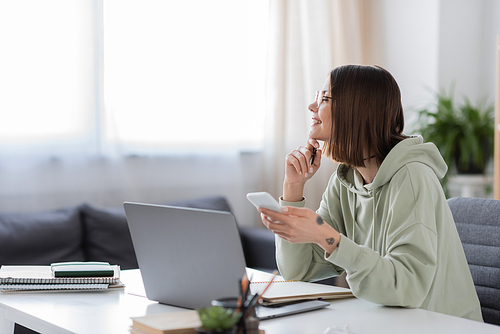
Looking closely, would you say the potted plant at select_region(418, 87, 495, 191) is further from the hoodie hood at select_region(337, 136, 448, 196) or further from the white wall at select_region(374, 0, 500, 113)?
the hoodie hood at select_region(337, 136, 448, 196)

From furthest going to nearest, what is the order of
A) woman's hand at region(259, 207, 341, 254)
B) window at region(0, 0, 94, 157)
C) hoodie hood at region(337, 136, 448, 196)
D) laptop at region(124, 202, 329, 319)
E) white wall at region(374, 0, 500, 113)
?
white wall at region(374, 0, 500, 113) → window at region(0, 0, 94, 157) → hoodie hood at region(337, 136, 448, 196) → woman's hand at region(259, 207, 341, 254) → laptop at region(124, 202, 329, 319)

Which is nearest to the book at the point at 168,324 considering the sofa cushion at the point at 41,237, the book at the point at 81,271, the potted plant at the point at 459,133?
the book at the point at 81,271

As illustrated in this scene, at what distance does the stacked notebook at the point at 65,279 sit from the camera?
4.20 feet

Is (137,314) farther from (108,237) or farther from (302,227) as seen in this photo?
(108,237)

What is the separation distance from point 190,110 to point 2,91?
3.02 feet

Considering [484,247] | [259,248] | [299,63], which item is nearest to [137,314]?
[484,247]

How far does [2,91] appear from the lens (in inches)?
91.1

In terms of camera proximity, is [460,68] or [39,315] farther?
[460,68]

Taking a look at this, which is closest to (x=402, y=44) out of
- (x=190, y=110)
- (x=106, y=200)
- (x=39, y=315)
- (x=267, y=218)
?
(x=190, y=110)

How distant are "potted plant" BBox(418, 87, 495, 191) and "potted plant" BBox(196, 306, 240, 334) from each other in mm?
2545

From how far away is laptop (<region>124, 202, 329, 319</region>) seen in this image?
3.14ft

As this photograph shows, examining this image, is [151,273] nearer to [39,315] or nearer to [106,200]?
[39,315]

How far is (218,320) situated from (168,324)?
15 centimetres

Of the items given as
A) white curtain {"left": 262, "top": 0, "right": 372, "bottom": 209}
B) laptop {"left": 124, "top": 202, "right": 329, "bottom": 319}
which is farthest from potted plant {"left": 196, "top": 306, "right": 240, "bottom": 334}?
white curtain {"left": 262, "top": 0, "right": 372, "bottom": 209}
